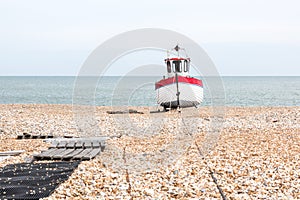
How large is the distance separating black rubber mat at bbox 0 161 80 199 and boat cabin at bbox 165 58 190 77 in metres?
15.7

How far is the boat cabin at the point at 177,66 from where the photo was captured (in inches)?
906

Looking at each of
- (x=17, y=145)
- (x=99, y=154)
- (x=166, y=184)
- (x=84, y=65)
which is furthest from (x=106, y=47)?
(x=166, y=184)

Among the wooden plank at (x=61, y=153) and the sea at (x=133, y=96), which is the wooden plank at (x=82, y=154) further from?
the sea at (x=133, y=96)

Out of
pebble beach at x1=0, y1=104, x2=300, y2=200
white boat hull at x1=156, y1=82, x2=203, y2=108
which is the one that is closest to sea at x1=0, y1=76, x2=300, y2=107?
white boat hull at x1=156, y1=82, x2=203, y2=108

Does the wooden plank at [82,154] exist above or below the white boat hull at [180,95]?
below

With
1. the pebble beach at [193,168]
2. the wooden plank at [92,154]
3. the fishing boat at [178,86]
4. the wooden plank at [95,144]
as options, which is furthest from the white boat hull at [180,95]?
the wooden plank at [92,154]

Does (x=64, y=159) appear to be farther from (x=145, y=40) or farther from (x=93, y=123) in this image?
(x=93, y=123)

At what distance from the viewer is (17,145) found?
1078cm

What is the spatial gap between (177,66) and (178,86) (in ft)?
4.06

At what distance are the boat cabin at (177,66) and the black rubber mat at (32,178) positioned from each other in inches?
620

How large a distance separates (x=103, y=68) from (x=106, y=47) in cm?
115

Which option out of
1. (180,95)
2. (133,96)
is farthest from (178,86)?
(133,96)

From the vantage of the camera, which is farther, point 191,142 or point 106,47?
point 106,47

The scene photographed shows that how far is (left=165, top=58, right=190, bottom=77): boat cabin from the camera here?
23.0m
